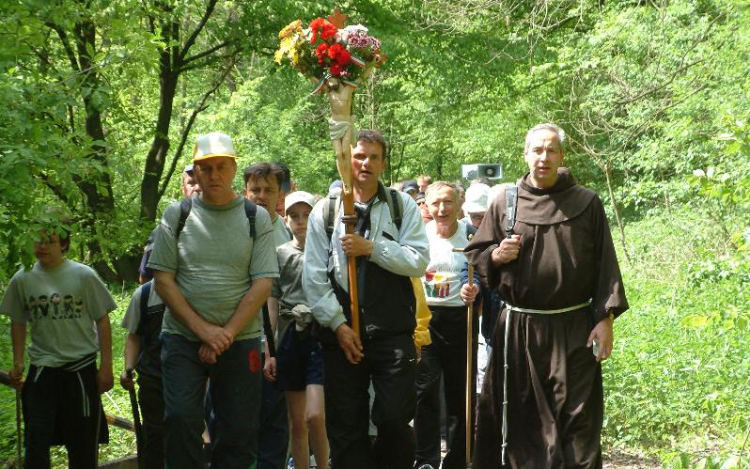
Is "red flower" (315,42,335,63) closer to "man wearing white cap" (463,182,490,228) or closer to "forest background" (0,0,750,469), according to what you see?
"forest background" (0,0,750,469)

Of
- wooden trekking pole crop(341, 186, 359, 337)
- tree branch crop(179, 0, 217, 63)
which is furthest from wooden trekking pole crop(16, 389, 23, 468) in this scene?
tree branch crop(179, 0, 217, 63)

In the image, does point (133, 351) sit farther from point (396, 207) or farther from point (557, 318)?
point (557, 318)

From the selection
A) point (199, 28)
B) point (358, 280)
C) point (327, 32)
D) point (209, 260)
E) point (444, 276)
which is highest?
point (199, 28)

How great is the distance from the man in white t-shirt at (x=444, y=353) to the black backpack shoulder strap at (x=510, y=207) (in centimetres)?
150

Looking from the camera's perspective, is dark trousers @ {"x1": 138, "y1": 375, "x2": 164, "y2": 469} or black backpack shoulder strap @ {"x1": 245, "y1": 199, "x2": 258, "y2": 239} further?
dark trousers @ {"x1": 138, "y1": 375, "x2": 164, "y2": 469}

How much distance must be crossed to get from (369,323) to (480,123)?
2552 cm

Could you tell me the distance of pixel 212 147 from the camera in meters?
5.88

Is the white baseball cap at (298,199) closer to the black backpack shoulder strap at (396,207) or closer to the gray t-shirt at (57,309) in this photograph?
the black backpack shoulder strap at (396,207)

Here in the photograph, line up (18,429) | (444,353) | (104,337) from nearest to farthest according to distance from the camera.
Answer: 1. (104,337)
2. (18,429)
3. (444,353)

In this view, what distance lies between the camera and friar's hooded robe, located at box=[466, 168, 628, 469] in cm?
616

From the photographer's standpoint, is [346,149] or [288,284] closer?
[346,149]

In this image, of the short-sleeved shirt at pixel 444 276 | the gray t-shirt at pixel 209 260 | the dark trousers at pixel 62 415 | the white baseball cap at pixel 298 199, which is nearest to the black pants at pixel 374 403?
the gray t-shirt at pixel 209 260

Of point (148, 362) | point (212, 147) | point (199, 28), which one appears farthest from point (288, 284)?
point (199, 28)

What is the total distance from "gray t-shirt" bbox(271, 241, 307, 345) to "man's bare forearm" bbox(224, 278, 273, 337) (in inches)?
40.9
